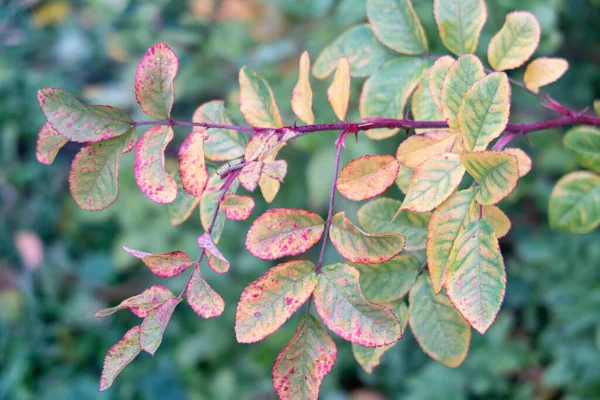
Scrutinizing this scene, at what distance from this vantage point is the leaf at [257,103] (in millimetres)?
816

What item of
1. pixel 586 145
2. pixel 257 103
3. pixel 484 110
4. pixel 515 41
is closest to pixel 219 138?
pixel 257 103

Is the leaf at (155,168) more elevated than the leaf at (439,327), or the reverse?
the leaf at (155,168)

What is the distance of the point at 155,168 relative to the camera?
71 cm

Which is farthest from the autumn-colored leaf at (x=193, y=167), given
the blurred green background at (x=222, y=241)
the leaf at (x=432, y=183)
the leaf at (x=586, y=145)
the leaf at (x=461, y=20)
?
the blurred green background at (x=222, y=241)

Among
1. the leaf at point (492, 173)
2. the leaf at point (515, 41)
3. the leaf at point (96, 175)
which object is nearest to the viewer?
the leaf at point (492, 173)

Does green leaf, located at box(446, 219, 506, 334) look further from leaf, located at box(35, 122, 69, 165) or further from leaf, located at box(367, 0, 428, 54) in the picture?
leaf, located at box(35, 122, 69, 165)

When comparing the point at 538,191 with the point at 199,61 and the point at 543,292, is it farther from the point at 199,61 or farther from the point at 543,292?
the point at 199,61

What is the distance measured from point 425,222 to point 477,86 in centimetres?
26

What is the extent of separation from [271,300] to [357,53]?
0.54 meters

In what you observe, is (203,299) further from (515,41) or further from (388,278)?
(515,41)

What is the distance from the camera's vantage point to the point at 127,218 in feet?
6.93

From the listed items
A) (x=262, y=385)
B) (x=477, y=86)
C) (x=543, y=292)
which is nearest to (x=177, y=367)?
(x=262, y=385)

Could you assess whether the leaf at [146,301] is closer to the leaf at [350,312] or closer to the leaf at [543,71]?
the leaf at [350,312]

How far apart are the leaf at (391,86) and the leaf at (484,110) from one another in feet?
0.87
